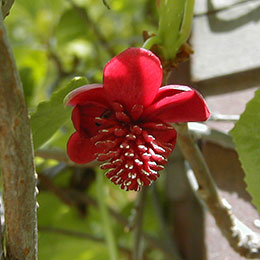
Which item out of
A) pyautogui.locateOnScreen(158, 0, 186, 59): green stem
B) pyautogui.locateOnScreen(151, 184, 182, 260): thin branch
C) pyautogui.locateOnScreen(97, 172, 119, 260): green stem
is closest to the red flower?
pyautogui.locateOnScreen(158, 0, 186, 59): green stem

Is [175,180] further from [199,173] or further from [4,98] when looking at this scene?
[4,98]

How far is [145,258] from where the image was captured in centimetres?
115

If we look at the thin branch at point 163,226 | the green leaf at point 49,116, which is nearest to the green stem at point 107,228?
the thin branch at point 163,226

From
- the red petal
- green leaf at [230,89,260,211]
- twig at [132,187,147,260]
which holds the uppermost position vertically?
the red petal

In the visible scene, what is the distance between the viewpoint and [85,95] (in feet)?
1.40

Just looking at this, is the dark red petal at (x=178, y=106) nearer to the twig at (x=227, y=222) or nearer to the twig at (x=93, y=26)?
the twig at (x=227, y=222)

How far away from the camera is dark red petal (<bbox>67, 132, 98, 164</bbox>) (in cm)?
47

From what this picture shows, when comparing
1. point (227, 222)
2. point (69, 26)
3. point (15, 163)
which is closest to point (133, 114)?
point (15, 163)

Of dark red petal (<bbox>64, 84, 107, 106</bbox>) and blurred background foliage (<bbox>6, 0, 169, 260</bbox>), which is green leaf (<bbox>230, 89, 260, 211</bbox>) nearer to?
dark red petal (<bbox>64, 84, 107, 106</bbox>)

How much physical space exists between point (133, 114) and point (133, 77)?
0.03m

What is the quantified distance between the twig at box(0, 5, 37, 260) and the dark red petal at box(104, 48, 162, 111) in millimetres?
108

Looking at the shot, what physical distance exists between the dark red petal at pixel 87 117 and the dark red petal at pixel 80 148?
0.6 inches

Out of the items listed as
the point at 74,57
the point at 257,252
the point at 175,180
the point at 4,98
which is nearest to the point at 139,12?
the point at 74,57

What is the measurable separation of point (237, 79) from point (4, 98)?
48 centimetres
